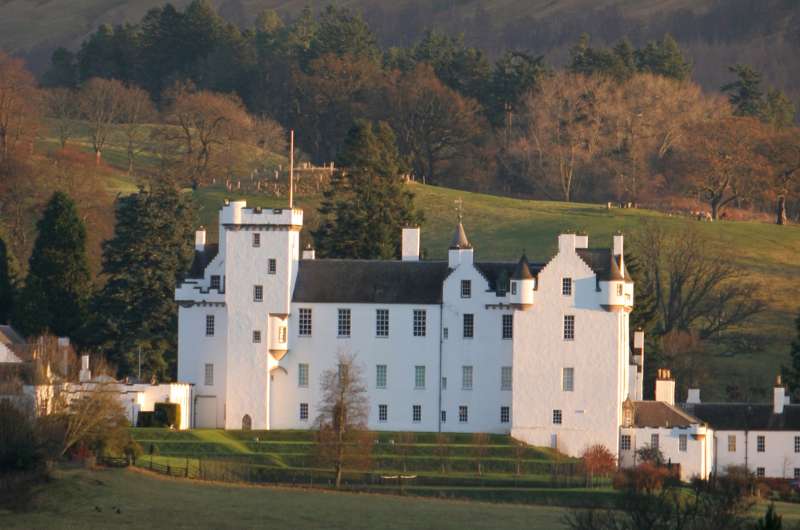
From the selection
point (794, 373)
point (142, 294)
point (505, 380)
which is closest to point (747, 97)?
point (794, 373)

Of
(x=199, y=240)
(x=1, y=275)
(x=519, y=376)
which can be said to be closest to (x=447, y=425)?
(x=519, y=376)

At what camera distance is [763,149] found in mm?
144875

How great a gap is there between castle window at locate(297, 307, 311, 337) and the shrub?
6433 mm

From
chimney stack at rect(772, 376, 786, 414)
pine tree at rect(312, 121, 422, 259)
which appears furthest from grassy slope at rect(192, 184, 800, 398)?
chimney stack at rect(772, 376, 786, 414)

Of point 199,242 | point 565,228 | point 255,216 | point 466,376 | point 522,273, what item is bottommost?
point 466,376

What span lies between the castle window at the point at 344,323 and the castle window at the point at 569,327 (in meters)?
8.86

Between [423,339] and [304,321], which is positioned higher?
[304,321]

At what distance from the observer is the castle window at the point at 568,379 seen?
89.8 meters

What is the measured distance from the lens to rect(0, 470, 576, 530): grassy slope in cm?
6769

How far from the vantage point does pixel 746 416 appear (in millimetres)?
91812

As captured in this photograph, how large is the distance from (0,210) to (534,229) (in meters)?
30.5

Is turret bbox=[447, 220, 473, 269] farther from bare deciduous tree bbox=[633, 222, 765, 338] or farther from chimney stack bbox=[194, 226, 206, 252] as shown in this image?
bare deciduous tree bbox=[633, 222, 765, 338]

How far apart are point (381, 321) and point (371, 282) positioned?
1784mm

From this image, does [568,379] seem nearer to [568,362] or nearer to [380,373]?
[568,362]
